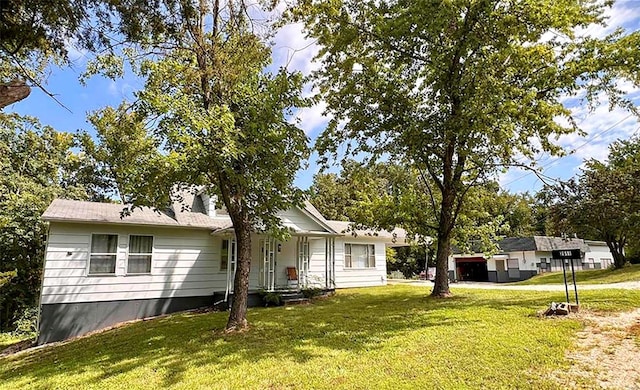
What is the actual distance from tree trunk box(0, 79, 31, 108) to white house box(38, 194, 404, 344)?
20.8ft

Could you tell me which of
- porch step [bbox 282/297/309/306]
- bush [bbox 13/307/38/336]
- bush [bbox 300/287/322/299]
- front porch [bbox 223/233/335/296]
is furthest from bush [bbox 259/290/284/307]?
bush [bbox 13/307/38/336]

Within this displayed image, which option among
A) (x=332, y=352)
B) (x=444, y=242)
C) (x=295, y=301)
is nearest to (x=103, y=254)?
(x=295, y=301)

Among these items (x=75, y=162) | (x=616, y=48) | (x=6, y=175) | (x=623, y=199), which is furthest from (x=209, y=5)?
(x=75, y=162)

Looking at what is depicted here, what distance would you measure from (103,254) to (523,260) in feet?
93.1

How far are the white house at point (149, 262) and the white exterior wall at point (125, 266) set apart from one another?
26mm

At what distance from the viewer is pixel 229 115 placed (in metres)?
7.23

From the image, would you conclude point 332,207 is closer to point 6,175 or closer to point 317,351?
point 6,175

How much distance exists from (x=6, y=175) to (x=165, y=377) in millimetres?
17614

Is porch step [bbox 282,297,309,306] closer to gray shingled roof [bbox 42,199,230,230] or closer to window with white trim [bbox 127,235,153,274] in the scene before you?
gray shingled roof [bbox 42,199,230,230]

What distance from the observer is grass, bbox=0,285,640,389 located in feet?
17.3

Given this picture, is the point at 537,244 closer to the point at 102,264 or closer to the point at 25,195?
the point at 102,264

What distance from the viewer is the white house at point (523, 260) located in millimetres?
28234

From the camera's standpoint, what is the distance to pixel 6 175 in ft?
57.7

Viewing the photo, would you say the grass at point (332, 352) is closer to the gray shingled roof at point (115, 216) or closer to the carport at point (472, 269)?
the gray shingled roof at point (115, 216)
